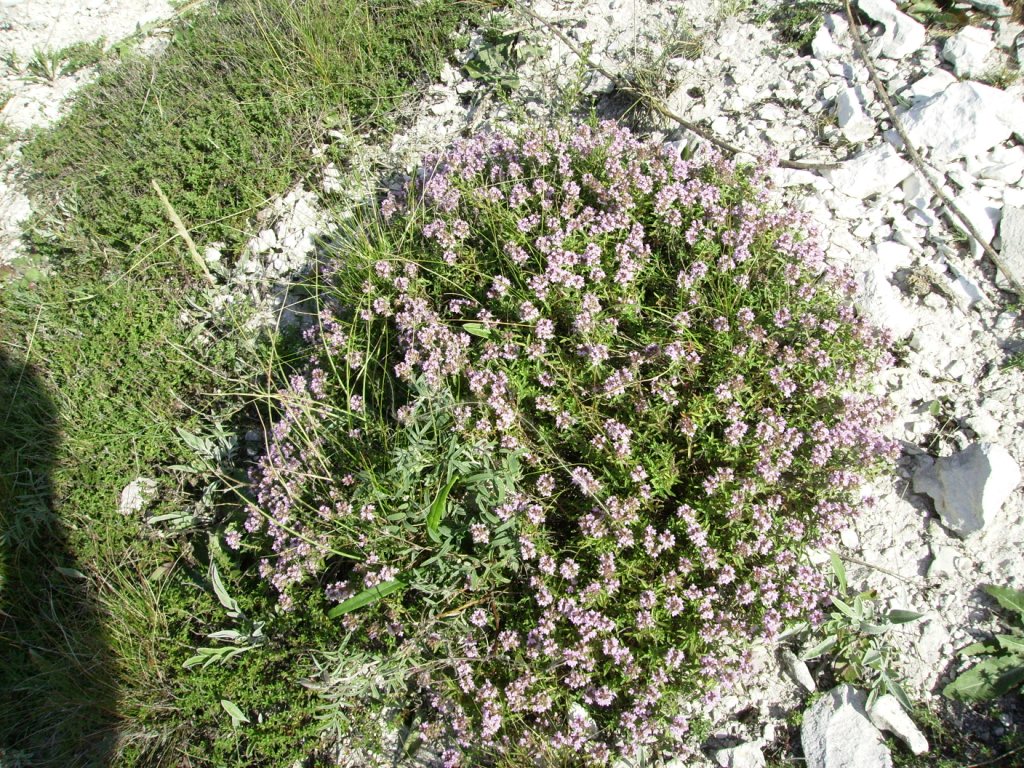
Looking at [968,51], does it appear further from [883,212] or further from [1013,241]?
[1013,241]

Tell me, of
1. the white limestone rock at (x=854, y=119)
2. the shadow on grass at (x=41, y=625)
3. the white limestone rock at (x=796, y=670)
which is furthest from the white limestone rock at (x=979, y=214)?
the shadow on grass at (x=41, y=625)

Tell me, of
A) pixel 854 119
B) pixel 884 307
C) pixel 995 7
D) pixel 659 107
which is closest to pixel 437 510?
pixel 884 307

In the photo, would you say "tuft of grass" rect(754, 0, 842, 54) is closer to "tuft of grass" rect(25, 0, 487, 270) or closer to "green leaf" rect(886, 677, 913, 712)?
"tuft of grass" rect(25, 0, 487, 270)

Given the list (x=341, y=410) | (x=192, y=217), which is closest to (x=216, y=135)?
(x=192, y=217)

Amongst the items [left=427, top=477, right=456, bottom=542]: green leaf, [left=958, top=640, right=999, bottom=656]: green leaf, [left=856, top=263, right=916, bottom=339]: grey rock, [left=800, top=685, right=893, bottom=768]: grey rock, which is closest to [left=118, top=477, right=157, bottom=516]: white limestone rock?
[left=427, top=477, right=456, bottom=542]: green leaf

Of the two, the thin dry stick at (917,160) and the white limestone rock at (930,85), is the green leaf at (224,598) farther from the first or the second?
the white limestone rock at (930,85)

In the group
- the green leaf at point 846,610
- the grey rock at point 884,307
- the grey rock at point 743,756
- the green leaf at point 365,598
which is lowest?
the grey rock at point 743,756
